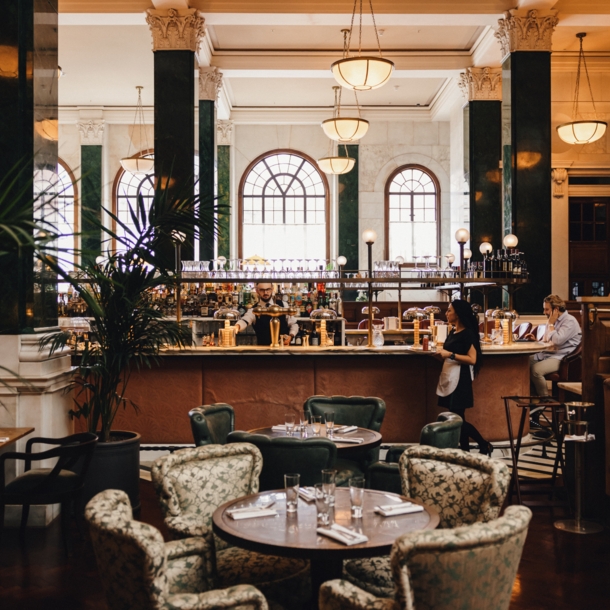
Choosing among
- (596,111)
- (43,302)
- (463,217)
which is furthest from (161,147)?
(596,111)

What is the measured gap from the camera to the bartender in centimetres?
819

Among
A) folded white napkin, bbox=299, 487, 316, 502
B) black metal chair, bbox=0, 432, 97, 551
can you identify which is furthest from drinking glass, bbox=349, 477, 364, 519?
black metal chair, bbox=0, 432, 97, 551

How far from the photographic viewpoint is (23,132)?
5.56m

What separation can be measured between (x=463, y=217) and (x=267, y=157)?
622 cm

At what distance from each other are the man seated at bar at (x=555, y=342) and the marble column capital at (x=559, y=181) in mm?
5317

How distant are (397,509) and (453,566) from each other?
0.85 meters

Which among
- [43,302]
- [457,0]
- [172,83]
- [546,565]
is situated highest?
[457,0]

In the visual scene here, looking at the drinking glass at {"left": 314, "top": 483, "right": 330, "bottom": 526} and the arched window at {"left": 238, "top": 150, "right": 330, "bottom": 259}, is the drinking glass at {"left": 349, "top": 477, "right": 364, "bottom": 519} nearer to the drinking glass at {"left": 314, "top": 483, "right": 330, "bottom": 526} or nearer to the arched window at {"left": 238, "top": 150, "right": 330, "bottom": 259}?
the drinking glass at {"left": 314, "top": 483, "right": 330, "bottom": 526}

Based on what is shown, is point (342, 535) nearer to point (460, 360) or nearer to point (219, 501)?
point (219, 501)

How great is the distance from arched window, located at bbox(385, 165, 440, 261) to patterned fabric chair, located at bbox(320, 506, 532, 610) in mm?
16683

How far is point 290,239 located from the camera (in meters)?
19.5

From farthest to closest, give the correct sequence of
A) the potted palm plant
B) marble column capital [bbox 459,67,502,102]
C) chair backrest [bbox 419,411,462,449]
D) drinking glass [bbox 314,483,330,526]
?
marble column capital [bbox 459,67,502,102], the potted palm plant, chair backrest [bbox 419,411,462,449], drinking glass [bbox 314,483,330,526]

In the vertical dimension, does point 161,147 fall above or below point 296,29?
below

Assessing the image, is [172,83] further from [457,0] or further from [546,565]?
[546,565]
